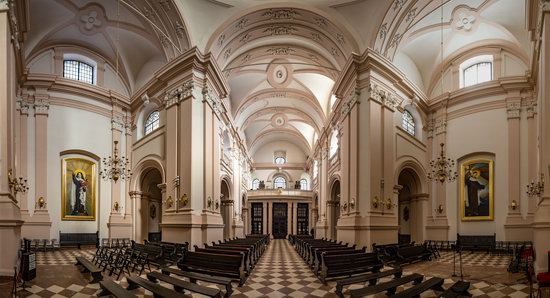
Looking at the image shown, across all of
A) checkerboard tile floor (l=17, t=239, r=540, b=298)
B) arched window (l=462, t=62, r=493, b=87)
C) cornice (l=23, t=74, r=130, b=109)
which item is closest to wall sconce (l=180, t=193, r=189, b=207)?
checkerboard tile floor (l=17, t=239, r=540, b=298)

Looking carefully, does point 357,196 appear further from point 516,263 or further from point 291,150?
point 291,150

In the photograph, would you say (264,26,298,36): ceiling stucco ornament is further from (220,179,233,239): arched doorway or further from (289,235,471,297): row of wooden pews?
(220,179,233,239): arched doorway

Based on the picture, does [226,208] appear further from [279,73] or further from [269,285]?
[269,285]

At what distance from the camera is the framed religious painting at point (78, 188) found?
17969 millimetres

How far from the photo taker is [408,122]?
794 inches

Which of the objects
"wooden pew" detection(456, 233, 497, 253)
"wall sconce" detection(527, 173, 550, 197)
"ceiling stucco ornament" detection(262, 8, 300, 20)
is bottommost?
"wooden pew" detection(456, 233, 497, 253)

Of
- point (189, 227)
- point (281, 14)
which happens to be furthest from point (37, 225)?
point (281, 14)

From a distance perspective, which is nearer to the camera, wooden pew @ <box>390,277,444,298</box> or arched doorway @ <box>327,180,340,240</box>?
wooden pew @ <box>390,277,444,298</box>

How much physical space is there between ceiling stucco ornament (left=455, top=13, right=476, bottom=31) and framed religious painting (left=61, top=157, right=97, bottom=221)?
63.3 feet

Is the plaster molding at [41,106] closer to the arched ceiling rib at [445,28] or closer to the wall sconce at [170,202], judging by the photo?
the wall sconce at [170,202]

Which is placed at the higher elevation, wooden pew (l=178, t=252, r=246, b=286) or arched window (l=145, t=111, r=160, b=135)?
arched window (l=145, t=111, r=160, b=135)

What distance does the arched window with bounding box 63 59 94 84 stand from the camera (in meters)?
19.0

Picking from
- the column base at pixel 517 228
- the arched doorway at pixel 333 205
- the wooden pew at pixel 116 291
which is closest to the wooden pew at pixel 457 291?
the wooden pew at pixel 116 291

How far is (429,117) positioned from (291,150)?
25.0 m
